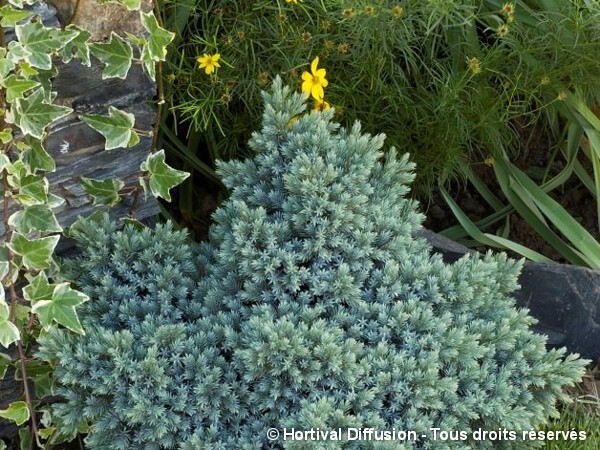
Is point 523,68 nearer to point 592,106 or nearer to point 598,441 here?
point 592,106

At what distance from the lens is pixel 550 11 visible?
239 centimetres

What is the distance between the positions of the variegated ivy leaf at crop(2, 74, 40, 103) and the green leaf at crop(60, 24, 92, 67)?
136 mm

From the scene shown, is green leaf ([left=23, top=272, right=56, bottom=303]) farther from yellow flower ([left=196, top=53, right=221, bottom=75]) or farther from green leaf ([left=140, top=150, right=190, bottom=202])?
yellow flower ([left=196, top=53, right=221, bottom=75])

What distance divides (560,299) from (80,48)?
1469 millimetres

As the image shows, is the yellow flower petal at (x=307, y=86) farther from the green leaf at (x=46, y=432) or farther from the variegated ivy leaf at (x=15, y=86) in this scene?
the green leaf at (x=46, y=432)

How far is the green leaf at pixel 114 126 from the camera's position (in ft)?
6.29

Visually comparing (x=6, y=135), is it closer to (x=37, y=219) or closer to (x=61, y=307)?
(x=37, y=219)

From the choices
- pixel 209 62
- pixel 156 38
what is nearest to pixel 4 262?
pixel 156 38

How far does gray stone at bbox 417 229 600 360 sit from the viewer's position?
2.43 metres

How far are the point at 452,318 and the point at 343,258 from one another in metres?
0.28

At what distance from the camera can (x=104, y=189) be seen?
2068 millimetres

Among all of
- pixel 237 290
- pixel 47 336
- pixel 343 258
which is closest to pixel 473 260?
pixel 343 258

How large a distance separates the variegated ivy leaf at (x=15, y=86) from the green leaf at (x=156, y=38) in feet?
0.84

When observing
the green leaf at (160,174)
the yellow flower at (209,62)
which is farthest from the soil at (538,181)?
the green leaf at (160,174)
